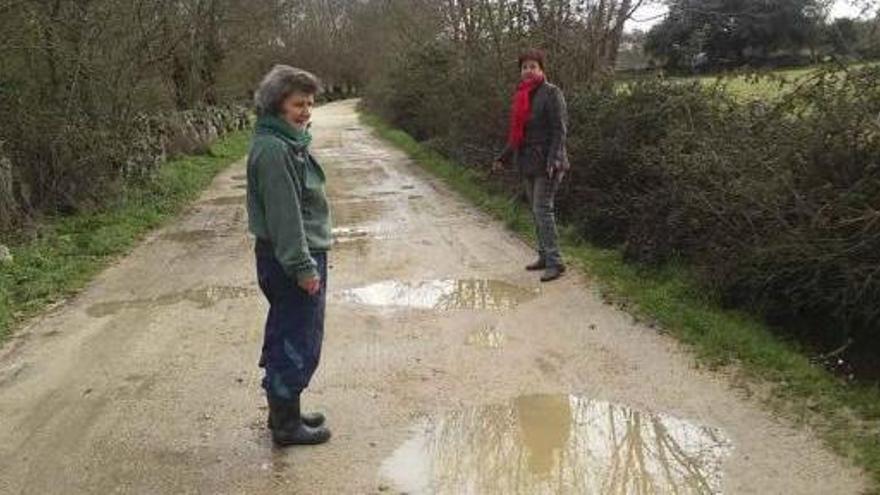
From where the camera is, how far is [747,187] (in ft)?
22.0

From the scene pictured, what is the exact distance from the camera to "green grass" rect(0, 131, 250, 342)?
26.4 ft

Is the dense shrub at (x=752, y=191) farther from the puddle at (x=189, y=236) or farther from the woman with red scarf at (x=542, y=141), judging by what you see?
the puddle at (x=189, y=236)

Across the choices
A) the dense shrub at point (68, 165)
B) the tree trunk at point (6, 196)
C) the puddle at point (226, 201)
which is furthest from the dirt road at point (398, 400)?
the puddle at point (226, 201)

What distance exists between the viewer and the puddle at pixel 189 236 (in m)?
11.0

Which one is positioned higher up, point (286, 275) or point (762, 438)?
point (286, 275)

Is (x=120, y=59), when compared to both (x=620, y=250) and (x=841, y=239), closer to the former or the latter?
(x=620, y=250)

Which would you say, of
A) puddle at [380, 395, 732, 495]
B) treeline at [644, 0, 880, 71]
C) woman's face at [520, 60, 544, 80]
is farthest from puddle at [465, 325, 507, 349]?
treeline at [644, 0, 880, 71]

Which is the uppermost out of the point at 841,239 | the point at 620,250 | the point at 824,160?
the point at 824,160

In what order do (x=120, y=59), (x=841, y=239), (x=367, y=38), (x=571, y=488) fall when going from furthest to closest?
(x=367, y=38)
(x=120, y=59)
(x=841, y=239)
(x=571, y=488)

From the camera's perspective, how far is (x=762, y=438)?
4621mm

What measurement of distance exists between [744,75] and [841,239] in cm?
325

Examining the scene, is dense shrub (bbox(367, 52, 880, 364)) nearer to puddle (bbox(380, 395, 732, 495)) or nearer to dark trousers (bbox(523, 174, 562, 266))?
dark trousers (bbox(523, 174, 562, 266))

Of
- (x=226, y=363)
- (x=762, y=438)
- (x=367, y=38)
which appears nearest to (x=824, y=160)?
(x=762, y=438)

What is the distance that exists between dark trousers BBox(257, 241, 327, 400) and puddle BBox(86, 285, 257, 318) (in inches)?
123
